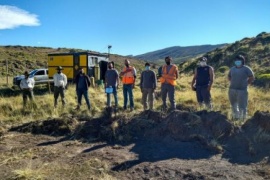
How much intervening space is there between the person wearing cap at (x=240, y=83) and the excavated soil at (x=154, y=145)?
0.97 metres

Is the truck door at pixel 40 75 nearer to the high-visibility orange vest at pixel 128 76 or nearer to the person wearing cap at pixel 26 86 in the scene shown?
the person wearing cap at pixel 26 86

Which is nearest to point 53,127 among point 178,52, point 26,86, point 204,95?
point 204,95

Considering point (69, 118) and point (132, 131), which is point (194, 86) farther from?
point (69, 118)

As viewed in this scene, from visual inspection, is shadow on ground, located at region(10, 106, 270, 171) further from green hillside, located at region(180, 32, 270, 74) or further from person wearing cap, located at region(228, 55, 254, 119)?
green hillside, located at region(180, 32, 270, 74)

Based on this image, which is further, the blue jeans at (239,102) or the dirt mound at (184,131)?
the blue jeans at (239,102)

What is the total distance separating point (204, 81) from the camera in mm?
9445

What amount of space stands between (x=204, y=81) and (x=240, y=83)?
105 cm

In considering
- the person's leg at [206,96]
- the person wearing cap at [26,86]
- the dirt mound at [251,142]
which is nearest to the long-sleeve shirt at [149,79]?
the person's leg at [206,96]

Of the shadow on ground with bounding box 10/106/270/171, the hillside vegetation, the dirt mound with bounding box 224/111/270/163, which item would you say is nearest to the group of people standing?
the dirt mound with bounding box 224/111/270/163

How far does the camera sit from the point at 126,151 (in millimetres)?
7164

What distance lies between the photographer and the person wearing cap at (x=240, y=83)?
861 centimetres

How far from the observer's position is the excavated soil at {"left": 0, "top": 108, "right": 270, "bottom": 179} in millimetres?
6017

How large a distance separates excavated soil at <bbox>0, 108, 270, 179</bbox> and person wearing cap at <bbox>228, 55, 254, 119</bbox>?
97 cm

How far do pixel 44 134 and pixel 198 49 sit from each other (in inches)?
5201
